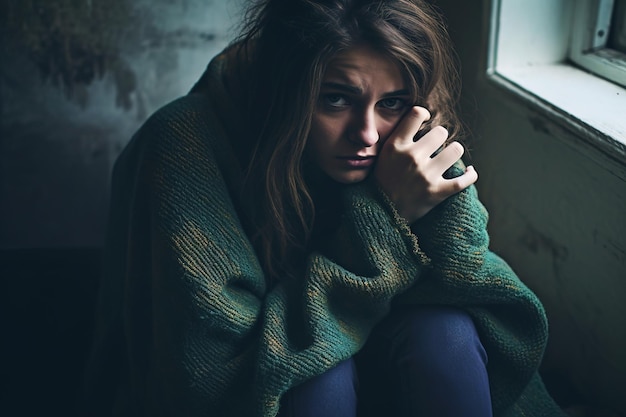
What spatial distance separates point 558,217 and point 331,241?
0.43m

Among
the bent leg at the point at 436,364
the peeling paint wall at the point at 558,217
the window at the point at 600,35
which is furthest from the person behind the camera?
the window at the point at 600,35

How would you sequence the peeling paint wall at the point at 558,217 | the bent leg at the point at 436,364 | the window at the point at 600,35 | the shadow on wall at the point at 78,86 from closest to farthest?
the bent leg at the point at 436,364 < the peeling paint wall at the point at 558,217 < the window at the point at 600,35 < the shadow on wall at the point at 78,86

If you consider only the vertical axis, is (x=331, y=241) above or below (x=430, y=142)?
below

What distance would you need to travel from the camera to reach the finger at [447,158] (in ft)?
3.04

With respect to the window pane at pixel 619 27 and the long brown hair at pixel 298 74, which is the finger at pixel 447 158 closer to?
the long brown hair at pixel 298 74

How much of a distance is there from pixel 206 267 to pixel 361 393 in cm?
33

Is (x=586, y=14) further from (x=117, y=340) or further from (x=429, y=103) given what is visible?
(x=117, y=340)

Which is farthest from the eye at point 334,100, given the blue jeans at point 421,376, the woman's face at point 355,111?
the blue jeans at point 421,376

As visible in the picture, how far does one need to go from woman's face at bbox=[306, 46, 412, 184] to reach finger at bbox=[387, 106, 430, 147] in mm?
21

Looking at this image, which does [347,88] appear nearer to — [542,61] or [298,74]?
[298,74]

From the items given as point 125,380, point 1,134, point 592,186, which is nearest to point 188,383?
point 125,380

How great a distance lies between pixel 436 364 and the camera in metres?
0.88

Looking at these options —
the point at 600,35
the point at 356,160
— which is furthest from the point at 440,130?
the point at 600,35

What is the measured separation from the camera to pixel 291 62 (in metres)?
0.90
